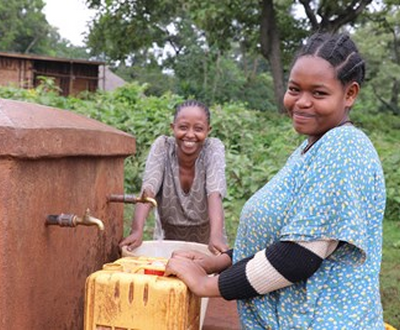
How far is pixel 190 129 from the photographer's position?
2.49 meters

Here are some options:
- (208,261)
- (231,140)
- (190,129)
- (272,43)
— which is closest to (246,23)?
(272,43)

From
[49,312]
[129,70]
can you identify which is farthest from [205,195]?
[129,70]

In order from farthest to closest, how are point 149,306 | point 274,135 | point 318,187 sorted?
point 274,135 < point 149,306 < point 318,187

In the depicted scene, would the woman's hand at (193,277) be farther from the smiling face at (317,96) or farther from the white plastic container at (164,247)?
the white plastic container at (164,247)

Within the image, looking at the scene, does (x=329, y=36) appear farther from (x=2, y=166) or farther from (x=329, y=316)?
(x=2, y=166)

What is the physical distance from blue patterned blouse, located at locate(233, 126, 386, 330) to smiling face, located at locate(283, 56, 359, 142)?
0.07 metres

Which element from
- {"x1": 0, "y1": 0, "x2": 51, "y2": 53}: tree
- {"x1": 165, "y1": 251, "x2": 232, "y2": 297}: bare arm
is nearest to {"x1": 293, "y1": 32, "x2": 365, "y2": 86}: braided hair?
{"x1": 165, "y1": 251, "x2": 232, "y2": 297}: bare arm

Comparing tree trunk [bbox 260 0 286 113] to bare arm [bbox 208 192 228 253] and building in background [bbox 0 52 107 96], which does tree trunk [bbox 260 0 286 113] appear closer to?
building in background [bbox 0 52 107 96]

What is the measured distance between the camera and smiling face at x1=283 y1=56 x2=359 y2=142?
131 centimetres

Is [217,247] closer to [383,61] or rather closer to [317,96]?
[317,96]

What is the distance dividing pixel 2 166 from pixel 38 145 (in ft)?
0.37

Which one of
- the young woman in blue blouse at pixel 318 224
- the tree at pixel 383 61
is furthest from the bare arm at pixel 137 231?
the tree at pixel 383 61

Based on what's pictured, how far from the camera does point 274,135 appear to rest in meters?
8.41

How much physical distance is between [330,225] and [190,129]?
53.4 inches
